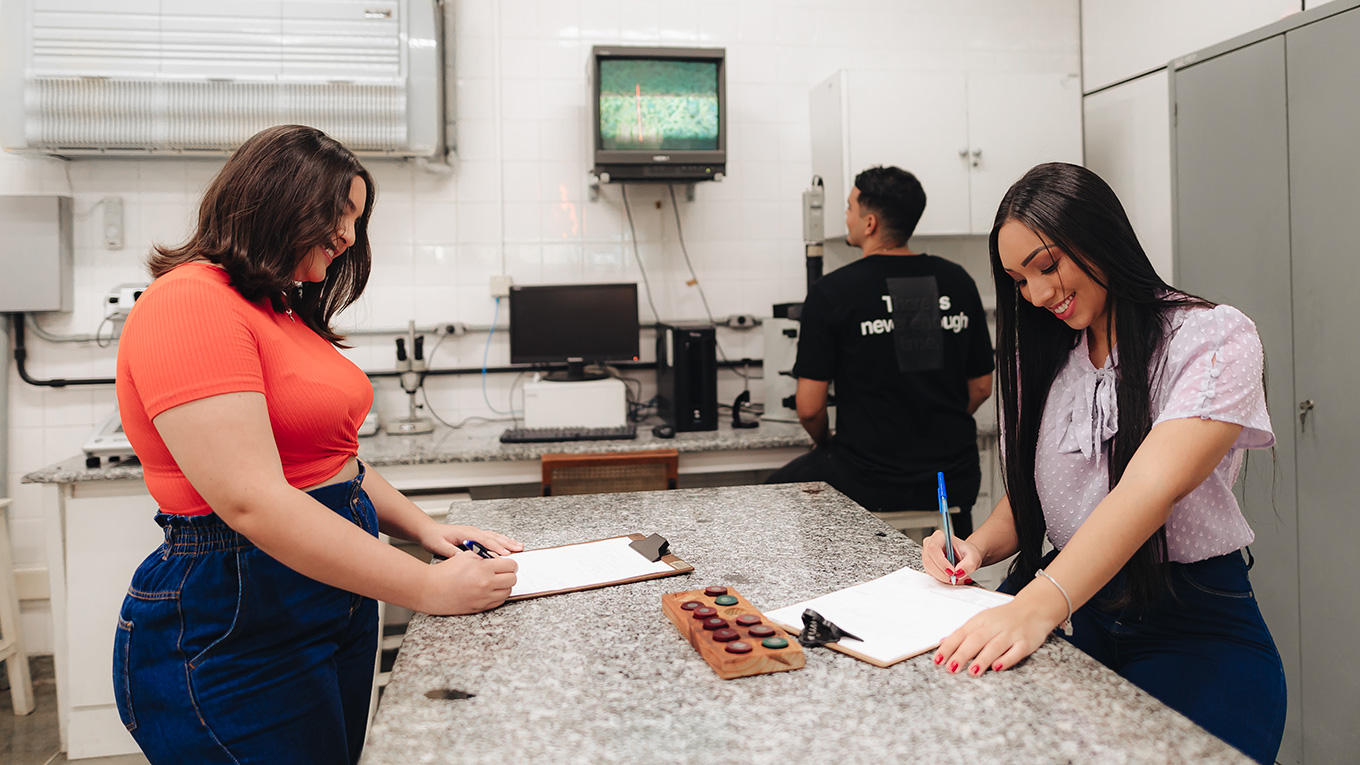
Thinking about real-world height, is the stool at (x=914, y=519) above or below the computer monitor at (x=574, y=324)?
below

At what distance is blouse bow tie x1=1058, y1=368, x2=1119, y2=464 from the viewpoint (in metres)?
1.33

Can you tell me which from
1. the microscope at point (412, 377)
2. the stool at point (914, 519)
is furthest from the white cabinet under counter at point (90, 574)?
the stool at point (914, 519)

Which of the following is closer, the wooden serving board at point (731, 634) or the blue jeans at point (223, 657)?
the wooden serving board at point (731, 634)

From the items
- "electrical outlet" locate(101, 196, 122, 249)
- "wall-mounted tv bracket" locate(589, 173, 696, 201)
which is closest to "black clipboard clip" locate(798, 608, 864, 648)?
"wall-mounted tv bracket" locate(589, 173, 696, 201)

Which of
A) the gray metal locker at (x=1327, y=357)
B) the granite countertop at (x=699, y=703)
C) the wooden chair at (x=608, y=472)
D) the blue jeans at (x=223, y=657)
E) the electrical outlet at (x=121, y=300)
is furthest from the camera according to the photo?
the electrical outlet at (x=121, y=300)

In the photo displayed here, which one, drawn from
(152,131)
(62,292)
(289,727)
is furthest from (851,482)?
(62,292)

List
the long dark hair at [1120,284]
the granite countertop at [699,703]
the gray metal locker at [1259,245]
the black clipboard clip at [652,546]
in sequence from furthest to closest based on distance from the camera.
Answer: the gray metal locker at [1259,245]
the black clipboard clip at [652,546]
the long dark hair at [1120,284]
the granite countertop at [699,703]

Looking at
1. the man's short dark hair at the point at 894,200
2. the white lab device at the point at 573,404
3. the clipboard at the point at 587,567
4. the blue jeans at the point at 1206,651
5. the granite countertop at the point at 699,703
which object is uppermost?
the man's short dark hair at the point at 894,200

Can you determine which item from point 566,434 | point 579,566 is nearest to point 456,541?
point 579,566

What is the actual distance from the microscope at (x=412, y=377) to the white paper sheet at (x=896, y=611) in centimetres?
239

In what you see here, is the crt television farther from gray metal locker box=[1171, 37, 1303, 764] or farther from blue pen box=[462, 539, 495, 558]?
blue pen box=[462, 539, 495, 558]

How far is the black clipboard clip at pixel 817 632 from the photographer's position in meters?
1.06

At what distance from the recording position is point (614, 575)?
1347 millimetres

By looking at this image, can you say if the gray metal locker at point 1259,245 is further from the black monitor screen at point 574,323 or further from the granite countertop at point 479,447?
the black monitor screen at point 574,323
